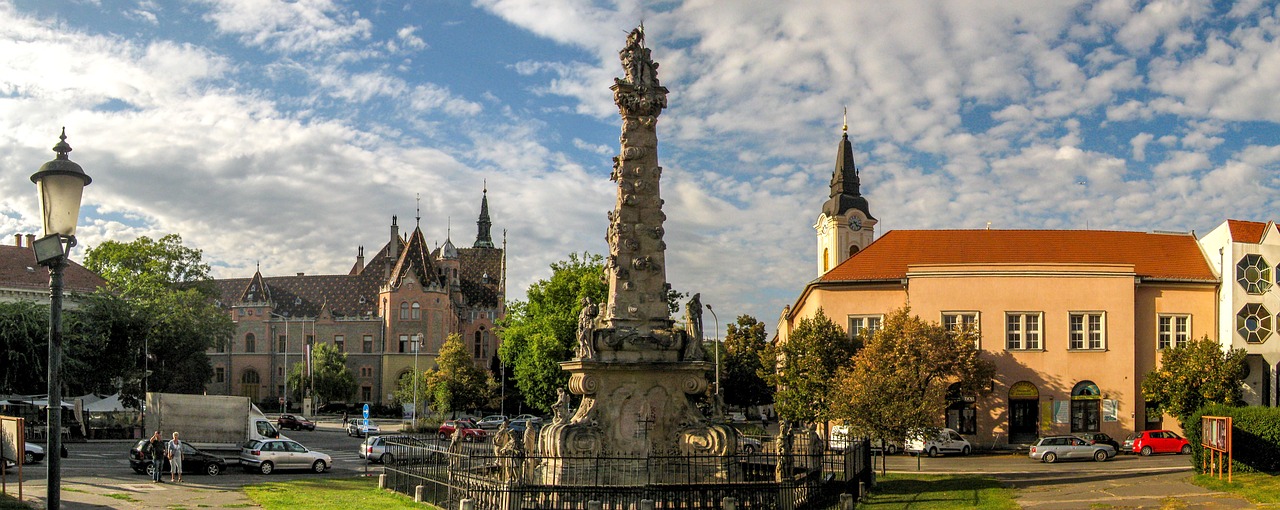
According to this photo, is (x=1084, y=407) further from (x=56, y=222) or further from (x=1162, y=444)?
(x=56, y=222)

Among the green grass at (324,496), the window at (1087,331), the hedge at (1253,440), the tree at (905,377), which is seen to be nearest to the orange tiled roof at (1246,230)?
the window at (1087,331)

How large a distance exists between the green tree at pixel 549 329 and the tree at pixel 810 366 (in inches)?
488

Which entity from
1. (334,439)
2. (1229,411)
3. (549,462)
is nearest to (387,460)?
(549,462)

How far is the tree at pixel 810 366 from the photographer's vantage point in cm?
4506

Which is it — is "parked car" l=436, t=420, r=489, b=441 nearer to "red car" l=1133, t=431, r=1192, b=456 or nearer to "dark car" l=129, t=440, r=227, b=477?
"dark car" l=129, t=440, r=227, b=477

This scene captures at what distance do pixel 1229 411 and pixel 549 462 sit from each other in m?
19.5

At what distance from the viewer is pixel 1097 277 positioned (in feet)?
157

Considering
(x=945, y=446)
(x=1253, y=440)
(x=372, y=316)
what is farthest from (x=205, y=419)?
(x=372, y=316)

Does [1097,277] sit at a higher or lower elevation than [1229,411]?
higher

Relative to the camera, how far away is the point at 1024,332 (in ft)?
158

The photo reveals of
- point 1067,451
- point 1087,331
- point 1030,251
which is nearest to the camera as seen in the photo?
point 1067,451

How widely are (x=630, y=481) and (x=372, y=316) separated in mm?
84214

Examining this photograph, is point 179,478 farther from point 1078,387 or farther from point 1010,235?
point 1010,235

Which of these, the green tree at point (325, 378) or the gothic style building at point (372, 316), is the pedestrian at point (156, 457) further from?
the gothic style building at point (372, 316)
